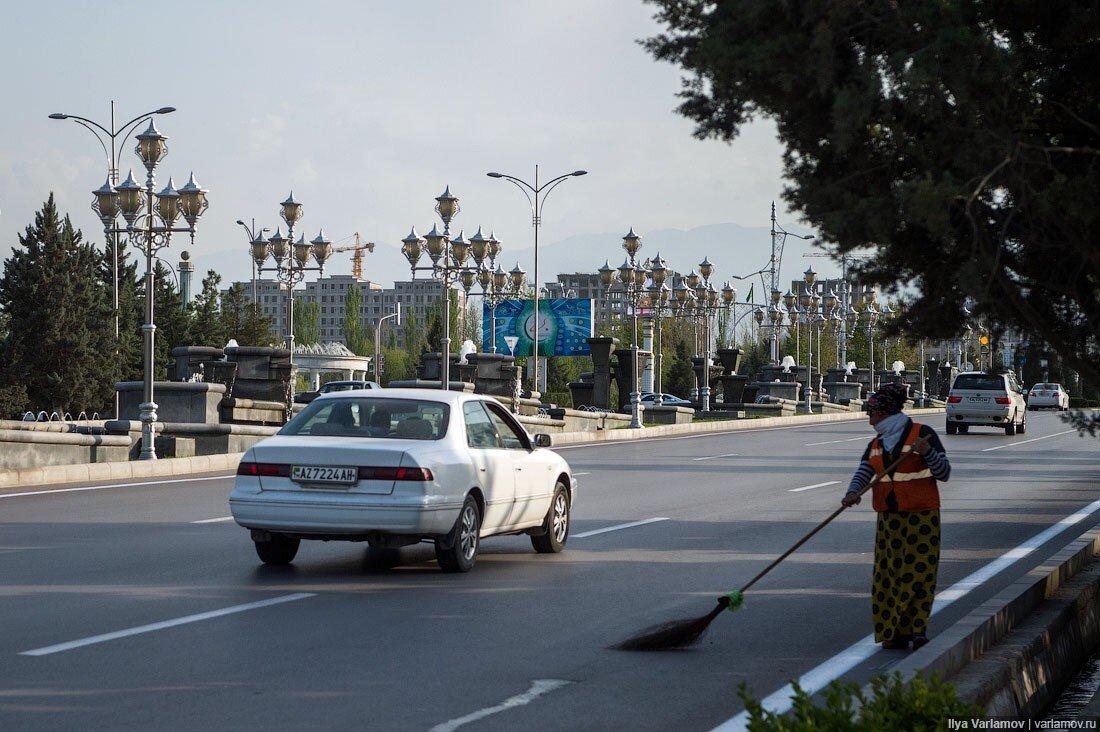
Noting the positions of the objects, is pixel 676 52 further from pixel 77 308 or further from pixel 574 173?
pixel 77 308

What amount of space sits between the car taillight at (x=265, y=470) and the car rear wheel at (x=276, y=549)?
71 centimetres

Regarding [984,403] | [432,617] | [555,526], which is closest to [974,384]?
[984,403]

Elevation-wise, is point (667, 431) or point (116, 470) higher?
point (116, 470)

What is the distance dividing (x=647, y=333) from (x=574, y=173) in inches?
629

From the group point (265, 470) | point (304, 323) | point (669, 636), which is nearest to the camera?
point (669, 636)

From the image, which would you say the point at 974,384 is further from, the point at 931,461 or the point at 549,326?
the point at 931,461

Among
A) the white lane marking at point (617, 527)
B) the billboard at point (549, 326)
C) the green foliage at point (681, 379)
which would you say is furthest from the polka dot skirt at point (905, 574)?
the green foliage at point (681, 379)

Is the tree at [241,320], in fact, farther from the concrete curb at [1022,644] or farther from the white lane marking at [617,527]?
the concrete curb at [1022,644]

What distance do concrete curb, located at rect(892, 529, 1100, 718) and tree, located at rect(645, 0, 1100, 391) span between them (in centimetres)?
148

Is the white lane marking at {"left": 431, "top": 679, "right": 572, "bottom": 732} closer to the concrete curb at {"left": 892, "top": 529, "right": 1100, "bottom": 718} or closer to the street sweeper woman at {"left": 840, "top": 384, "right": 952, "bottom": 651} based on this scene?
the concrete curb at {"left": 892, "top": 529, "right": 1100, "bottom": 718}

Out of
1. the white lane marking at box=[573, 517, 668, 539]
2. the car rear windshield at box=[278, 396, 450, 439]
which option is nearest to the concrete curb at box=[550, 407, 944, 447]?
the white lane marking at box=[573, 517, 668, 539]

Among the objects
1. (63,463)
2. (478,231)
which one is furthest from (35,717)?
(478,231)

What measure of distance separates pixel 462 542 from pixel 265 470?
1.60 metres

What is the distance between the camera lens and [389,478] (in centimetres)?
1072
